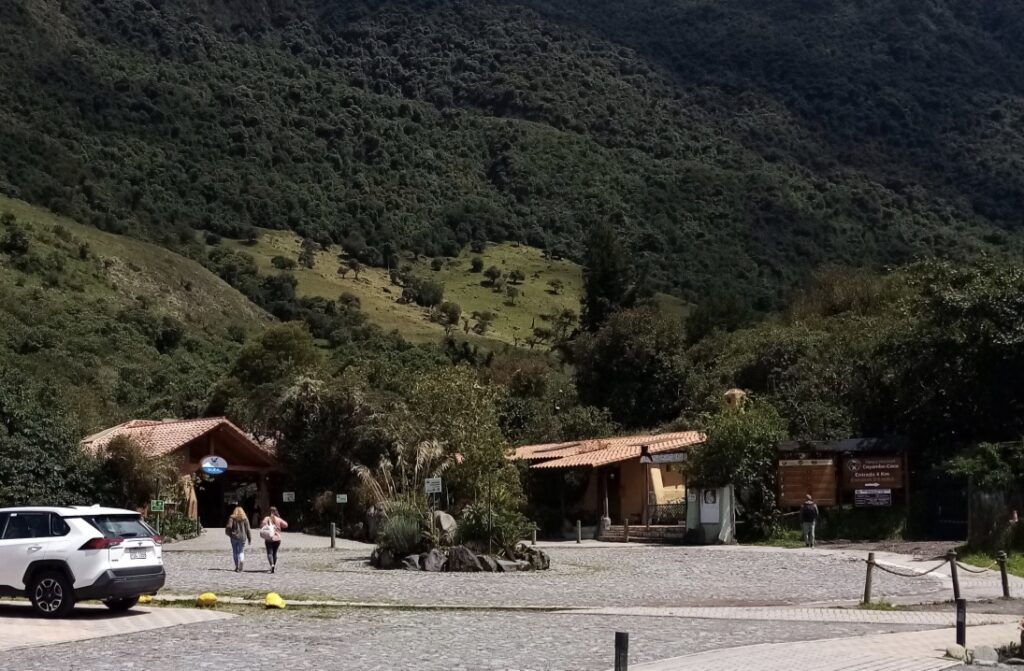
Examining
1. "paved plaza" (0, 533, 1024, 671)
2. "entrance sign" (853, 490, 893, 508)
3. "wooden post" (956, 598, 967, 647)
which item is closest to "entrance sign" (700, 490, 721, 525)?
"entrance sign" (853, 490, 893, 508)

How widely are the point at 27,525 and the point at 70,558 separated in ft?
3.25

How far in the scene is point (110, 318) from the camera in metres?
85.8

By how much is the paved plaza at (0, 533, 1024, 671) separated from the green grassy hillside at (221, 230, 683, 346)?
80.3 metres

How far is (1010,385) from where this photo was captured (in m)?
35.8

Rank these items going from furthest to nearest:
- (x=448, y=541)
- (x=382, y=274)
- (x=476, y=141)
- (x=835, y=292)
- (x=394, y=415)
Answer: (x=476, y=141) < (x=382, y=274) < (x=835, y=292) < (x=394, y=415) < (x=448, y=541)

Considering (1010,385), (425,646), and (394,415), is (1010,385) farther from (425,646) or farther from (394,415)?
(425,646)

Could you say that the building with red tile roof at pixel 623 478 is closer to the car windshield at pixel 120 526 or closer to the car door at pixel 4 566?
the car windshield at pixel 120 526

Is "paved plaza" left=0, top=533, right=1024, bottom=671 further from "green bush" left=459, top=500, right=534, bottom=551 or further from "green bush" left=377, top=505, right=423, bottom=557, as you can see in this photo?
"green bush" left=459, top=500, right=534, bottom=551

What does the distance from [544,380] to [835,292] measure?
16640mm

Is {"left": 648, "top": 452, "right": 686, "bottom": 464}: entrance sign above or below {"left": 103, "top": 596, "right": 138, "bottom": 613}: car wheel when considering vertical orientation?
above

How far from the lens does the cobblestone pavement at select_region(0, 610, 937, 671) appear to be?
1269 centimetres

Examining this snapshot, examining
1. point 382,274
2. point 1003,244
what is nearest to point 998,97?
point 1003,244

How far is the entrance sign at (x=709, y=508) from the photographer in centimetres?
3847

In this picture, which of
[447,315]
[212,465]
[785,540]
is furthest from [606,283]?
[785,540]
